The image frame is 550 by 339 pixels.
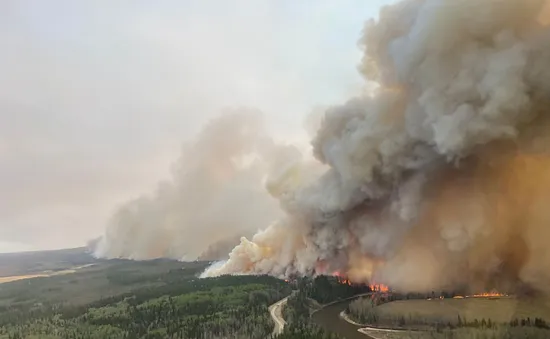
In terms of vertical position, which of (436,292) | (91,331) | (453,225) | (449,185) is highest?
(449,185)

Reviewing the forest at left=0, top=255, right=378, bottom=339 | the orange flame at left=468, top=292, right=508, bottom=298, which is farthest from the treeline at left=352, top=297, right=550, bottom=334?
the orange flame at left=468, top=292, right=508, bottom=298

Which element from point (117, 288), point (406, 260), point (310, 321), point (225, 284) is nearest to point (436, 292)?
point (406, 260)

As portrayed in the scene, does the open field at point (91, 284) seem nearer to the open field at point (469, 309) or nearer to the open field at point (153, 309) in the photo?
the open field at point (153, 309)

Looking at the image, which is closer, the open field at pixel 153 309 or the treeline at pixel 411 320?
the treeline at pixel 411 320

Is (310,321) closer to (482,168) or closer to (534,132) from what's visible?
(482,168)

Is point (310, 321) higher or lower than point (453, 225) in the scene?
lower

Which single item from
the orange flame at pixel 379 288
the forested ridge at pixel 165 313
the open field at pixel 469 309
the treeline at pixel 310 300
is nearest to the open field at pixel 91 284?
the forested ridge at pixel 165 313
